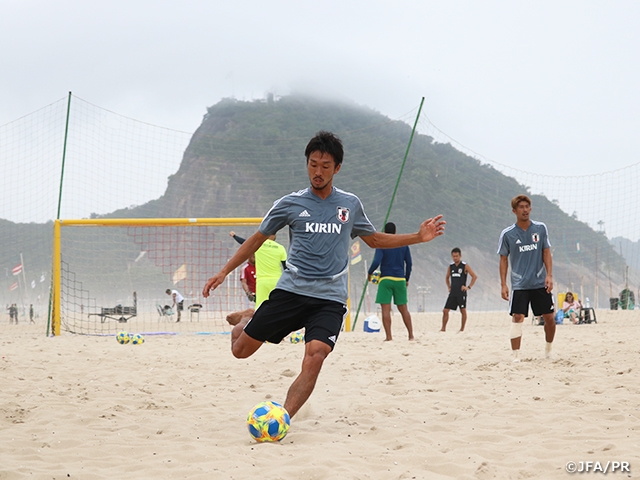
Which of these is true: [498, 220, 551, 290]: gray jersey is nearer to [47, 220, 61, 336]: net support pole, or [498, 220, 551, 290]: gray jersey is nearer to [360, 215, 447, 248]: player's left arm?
[360, 215, 447, 248]: player's left arm

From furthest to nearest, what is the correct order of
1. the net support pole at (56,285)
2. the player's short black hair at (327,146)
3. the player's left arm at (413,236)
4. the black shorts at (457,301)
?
the black shorts at (457,301), the net support pole at (56,285), the player's left arm at (413,236), the player's short black hair at (327,146)

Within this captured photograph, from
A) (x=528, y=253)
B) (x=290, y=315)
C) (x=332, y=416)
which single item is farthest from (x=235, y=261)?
(x=528, y=253)

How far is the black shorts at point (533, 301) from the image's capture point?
6598 millimetres

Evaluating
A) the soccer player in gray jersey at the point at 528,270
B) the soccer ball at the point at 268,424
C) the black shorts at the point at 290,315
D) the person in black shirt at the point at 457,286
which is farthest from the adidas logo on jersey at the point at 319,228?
the person in black shirt at the point at 457,286

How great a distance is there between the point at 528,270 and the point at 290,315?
143 inches

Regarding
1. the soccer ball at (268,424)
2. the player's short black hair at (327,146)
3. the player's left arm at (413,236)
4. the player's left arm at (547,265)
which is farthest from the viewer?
the player's left arm at (547,265)

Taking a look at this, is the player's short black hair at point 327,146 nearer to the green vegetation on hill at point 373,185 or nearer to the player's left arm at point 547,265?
the player's left arm at point 547,265

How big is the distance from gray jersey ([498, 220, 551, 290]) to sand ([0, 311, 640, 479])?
0.81 m

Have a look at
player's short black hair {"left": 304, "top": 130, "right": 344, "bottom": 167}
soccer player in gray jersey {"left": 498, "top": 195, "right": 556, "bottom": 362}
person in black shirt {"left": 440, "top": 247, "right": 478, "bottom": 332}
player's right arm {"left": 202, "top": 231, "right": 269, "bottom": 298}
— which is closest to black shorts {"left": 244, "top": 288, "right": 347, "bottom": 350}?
player's right arm {"left": 202, "top": 231, "right": 269, "bottom": 298}

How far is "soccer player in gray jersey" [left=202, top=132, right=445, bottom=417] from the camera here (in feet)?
12.6

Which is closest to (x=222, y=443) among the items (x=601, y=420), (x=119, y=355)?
(x=601, y=420)

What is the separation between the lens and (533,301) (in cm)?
670

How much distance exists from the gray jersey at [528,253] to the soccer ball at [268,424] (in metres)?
3.96

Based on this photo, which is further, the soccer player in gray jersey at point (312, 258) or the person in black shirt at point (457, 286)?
the person in black shirt at point (457, 286)
